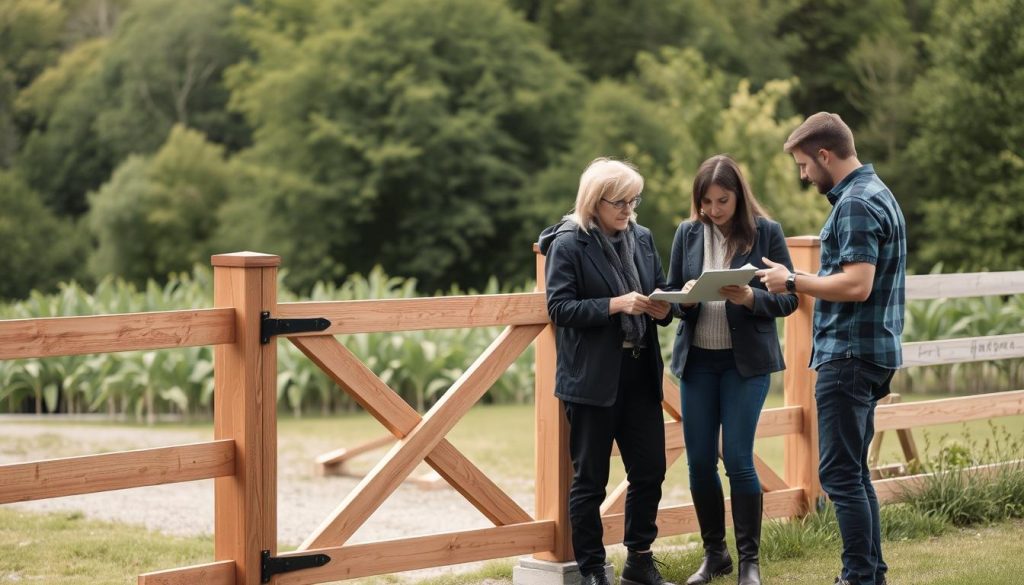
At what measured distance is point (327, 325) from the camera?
4.68 metres

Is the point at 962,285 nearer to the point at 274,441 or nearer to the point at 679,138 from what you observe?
the point at 274,441

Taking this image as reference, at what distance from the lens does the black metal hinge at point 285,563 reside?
4.61m

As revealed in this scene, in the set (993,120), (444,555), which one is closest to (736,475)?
(444,555)

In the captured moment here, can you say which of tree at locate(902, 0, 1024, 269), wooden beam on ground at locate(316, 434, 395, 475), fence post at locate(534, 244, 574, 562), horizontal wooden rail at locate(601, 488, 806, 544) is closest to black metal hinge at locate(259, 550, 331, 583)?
fence post at locate(534, 244, 574, 562)

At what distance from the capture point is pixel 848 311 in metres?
4.59

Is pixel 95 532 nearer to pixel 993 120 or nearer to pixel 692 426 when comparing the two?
pixel 692 426

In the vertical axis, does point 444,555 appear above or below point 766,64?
below

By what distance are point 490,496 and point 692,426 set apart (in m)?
0.88

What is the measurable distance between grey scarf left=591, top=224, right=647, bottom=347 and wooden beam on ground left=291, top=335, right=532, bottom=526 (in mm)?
852

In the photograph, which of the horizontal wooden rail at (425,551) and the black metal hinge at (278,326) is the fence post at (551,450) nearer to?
the horizontal wooden rail at (425,551)

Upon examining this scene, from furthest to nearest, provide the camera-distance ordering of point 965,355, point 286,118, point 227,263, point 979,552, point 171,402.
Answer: point 286,118, point 171,402, point 965,355, point 979,552, point 227,263

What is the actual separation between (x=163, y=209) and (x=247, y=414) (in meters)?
38.5

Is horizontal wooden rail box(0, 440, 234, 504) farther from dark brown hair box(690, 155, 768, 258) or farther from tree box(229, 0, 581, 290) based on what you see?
tree box(229, 0, 581, 290)

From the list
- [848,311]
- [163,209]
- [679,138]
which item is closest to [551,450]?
[848,311]
